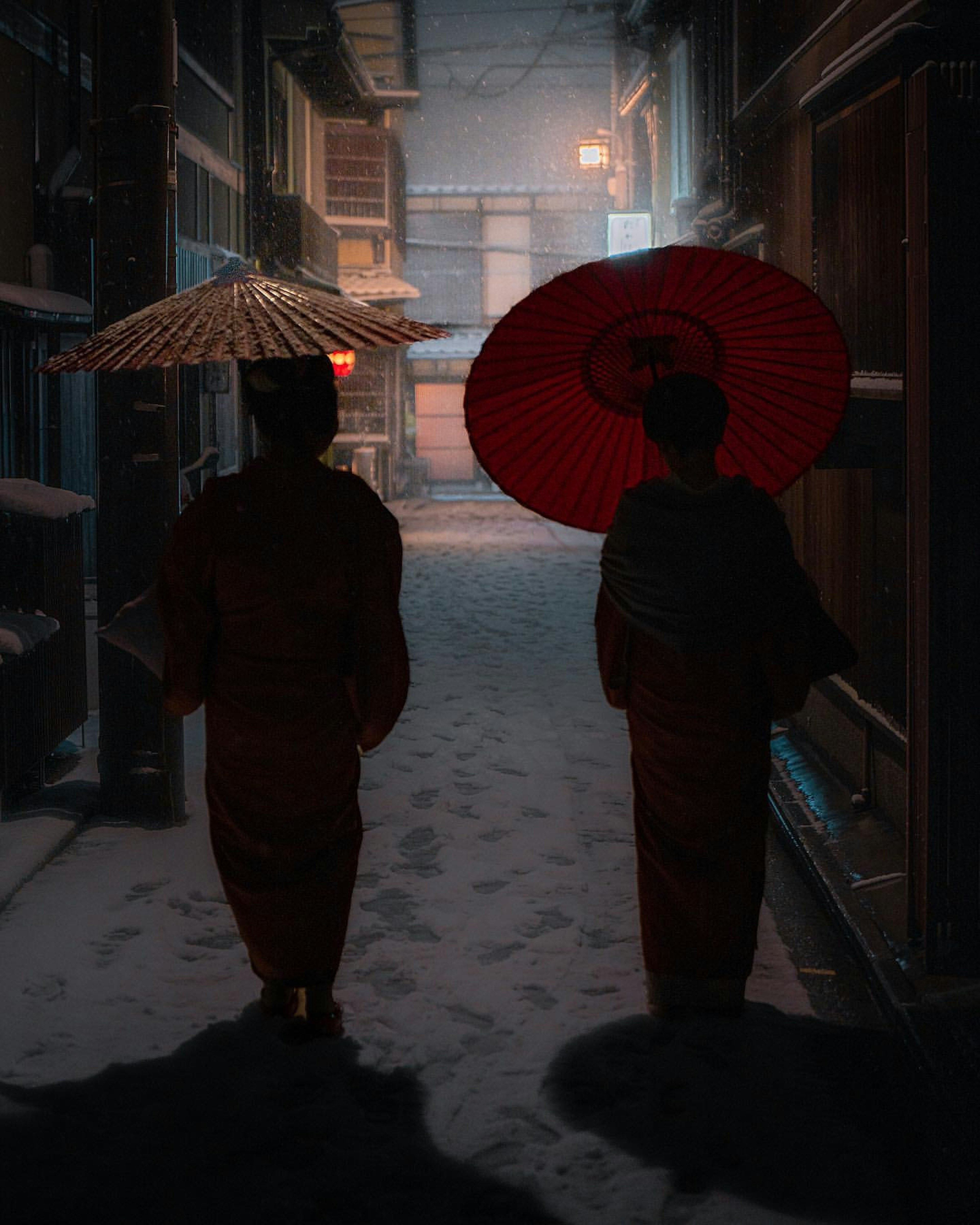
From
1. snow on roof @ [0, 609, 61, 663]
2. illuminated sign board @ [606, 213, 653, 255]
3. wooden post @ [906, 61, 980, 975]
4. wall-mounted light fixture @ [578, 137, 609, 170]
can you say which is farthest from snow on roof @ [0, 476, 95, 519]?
wall-mounted light fixture @ [578, 137, 609, 170]

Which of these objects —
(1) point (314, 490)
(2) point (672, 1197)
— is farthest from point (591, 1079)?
(1) point (314, 490)

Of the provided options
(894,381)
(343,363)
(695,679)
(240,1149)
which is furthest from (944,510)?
(343,363)

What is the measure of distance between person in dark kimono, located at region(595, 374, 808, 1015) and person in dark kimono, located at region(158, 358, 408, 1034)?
2.47 feet

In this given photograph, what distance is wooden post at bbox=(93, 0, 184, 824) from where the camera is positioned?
6172 mm

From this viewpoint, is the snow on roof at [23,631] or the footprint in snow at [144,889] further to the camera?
the snow on roof at [23,631]

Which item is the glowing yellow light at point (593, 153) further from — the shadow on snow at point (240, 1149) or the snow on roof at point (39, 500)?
the shadow on snow at point (240, 1149)

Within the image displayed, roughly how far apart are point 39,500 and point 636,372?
3709 millimetres

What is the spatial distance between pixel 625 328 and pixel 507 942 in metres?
2.36

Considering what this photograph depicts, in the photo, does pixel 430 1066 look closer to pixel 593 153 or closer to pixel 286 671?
pixel 286 671

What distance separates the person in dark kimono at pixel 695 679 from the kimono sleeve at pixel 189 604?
1.21 metres

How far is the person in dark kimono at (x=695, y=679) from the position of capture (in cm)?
395

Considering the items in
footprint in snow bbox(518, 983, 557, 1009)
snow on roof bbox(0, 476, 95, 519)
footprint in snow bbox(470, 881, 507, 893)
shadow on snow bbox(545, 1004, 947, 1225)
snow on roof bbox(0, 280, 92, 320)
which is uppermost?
snow on roof bbox(0, 280, 92, 320)

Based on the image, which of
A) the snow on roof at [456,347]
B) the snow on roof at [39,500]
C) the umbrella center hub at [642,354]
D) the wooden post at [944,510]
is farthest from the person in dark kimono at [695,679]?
the snow on roof at [456,347]

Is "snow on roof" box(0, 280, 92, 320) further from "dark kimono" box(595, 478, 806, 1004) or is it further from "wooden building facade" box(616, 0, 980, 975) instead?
"dark kimono" box(595, 478, 806, 1004)
